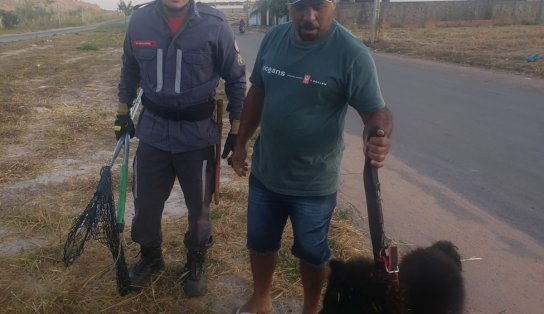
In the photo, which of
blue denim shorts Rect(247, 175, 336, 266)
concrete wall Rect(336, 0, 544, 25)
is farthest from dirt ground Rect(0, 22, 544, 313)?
concrete wall Rect(336, 0, 544, 25)

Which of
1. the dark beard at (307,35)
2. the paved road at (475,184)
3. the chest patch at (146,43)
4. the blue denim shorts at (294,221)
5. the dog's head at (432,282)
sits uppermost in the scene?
the dark beard at (307,35)

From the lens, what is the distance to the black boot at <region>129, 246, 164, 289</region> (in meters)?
3.28

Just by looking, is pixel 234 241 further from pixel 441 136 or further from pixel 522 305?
pixel 441 136

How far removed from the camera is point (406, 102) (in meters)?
9.56

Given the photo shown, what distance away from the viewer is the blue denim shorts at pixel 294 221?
2559 millimetres

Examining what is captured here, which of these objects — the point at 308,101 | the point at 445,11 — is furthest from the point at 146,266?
the point at 445,11

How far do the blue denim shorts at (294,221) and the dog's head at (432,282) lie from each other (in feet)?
1.52

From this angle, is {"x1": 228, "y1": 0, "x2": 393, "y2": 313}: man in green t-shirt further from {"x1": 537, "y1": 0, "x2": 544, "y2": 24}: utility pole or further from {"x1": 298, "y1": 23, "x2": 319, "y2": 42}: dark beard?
{"x1": 537, "y1": 0, "x2": 544, "y2": 24}: utility pole

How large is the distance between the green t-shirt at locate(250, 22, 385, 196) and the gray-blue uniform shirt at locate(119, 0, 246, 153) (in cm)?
40

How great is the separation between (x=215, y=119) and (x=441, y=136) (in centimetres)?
497

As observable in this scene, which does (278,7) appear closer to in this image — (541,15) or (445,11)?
(445,11)

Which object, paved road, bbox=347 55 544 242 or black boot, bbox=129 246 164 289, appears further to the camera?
paved road, bbox=347 55 544 242

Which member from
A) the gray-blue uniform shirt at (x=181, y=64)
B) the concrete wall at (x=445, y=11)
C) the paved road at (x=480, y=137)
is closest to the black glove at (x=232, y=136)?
the gray-blue uniform shirt at (x=181, y=64)

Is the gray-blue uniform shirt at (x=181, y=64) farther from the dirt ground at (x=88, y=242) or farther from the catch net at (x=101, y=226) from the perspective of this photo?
the dirt ground at (x=88, y=242)
